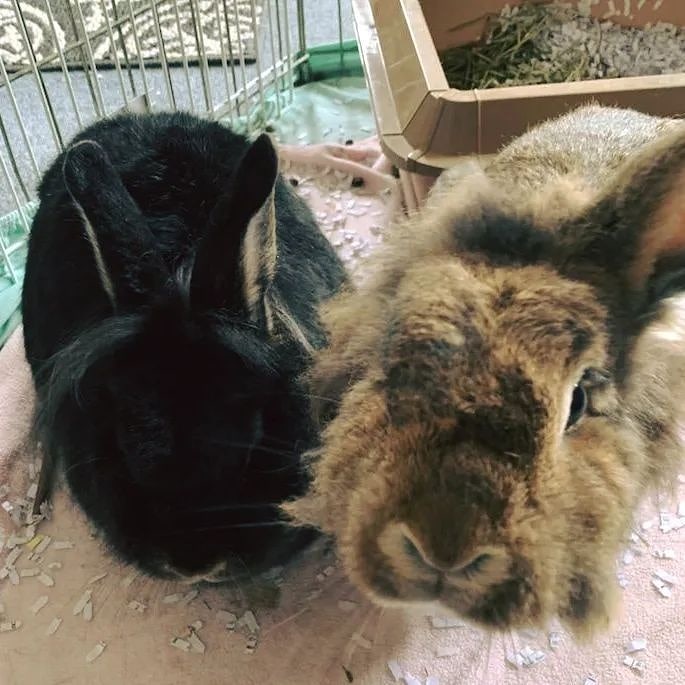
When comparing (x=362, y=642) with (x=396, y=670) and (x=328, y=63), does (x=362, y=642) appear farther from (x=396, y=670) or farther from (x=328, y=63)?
(x=328, y=63)

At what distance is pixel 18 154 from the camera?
1912 mm

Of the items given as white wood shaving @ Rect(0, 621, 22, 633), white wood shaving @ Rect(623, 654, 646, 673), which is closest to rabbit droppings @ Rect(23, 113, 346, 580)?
white wood shaving @ Rect(0, 621, 22, 633)

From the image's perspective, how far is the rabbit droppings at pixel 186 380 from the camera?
761mm

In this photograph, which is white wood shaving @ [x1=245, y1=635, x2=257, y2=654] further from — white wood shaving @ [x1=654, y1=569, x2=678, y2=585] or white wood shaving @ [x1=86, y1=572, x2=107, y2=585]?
white wood shaving @ [x1=654, y1=569, x2=678, y2=585]

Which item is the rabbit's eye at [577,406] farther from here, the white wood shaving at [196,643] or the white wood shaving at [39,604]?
the white wood shaving at [39,604]

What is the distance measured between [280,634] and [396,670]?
15 cm

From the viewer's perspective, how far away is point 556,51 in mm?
1784

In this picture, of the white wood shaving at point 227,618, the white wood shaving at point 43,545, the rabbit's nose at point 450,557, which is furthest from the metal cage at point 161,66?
the rabbit's nose at point 450,557

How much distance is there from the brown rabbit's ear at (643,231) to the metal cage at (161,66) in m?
1.15

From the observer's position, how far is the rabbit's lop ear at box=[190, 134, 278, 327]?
2.47ft

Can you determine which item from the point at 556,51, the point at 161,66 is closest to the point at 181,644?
the point at 161,66

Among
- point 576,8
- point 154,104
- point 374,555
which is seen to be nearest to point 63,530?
point 374,555

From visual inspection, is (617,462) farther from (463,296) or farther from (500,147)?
(500,147)

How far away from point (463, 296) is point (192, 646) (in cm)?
64
